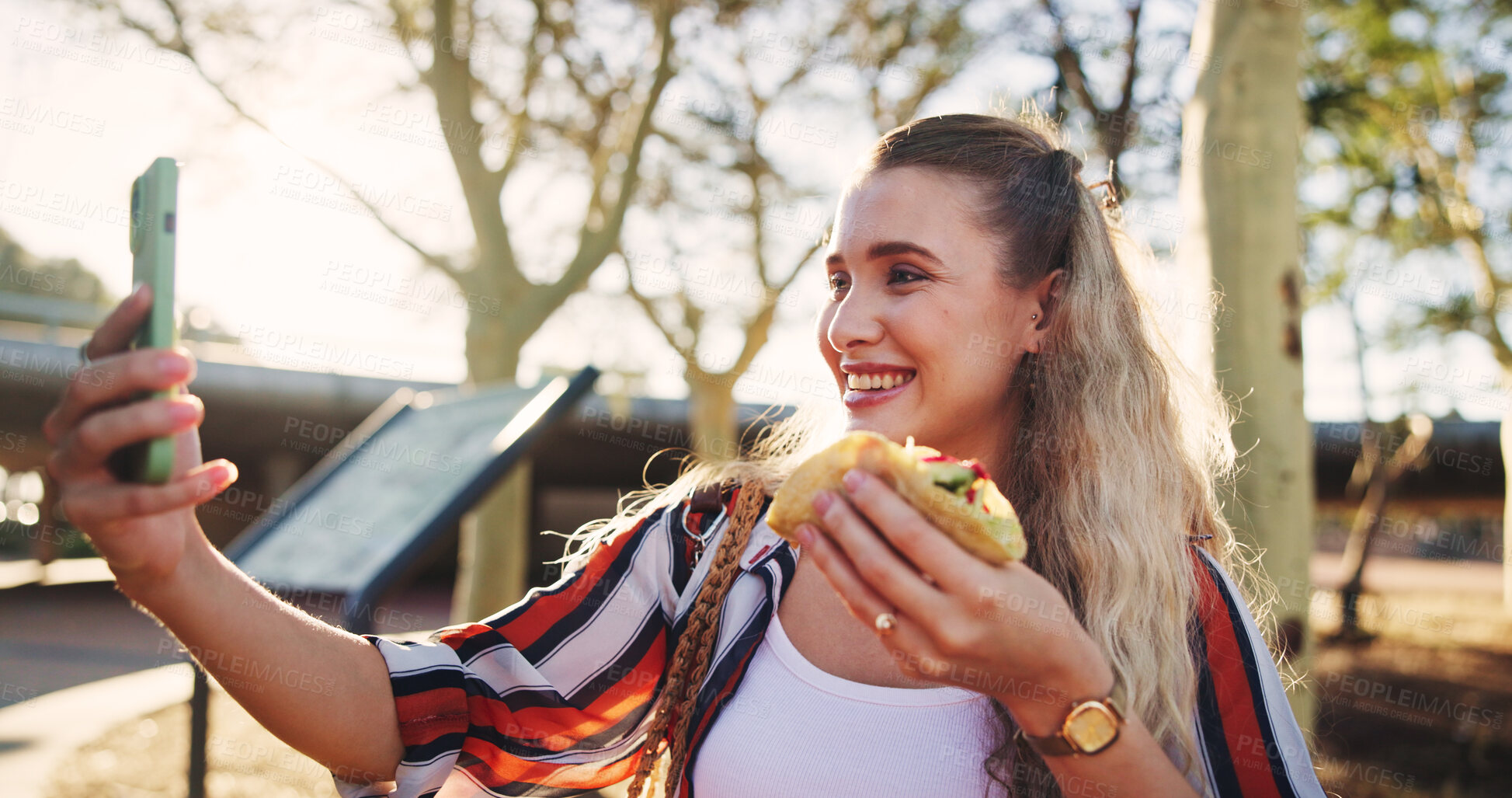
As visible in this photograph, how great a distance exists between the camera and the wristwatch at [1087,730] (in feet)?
5.09

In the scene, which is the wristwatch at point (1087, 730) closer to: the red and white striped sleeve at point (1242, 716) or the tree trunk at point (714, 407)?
the red and white striped sleeve at point (1242, 716)

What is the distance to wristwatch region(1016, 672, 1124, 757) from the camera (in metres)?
1.55

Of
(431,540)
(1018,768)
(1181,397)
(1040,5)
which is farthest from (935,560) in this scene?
(1040,5)

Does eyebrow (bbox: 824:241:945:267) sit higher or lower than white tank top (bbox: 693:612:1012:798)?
higher

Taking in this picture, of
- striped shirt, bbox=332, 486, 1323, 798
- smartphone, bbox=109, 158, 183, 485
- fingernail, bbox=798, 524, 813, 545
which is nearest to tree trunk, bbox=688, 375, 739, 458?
striped shirt, bbox=332, 486, 1323, 798

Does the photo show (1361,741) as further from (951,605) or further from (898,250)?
(951,605)

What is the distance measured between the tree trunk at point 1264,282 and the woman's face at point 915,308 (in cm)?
243

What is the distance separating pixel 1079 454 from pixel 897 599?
40.9 inches

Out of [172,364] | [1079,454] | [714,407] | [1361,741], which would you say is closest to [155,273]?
[172,364]

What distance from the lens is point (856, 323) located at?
2.14 m

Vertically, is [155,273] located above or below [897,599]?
above

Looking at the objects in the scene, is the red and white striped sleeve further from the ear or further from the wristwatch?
the ear

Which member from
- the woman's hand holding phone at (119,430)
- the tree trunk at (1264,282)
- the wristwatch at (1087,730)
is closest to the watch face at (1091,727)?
the wristwatch at (1087,730)

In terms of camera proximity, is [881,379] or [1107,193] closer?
[881,379]
